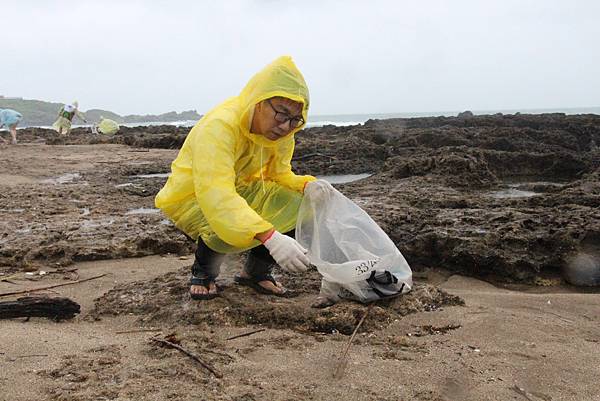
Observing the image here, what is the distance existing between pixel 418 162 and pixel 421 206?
2032 millimetres

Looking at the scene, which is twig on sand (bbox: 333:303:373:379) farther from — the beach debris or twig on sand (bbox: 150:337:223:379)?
twig on sand (bbox: 150:337:223:379)

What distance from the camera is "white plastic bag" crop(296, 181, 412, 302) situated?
92.8 inches

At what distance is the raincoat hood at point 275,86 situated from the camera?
2203mm

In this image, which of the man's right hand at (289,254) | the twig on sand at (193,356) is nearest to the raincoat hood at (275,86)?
the man's right hand at (289,254)

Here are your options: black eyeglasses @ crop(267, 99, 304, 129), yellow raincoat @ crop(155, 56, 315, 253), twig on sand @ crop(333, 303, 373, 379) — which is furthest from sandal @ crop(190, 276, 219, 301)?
black eyeglasses @ crop(267, 99, 304, 129)

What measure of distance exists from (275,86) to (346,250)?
84 cm

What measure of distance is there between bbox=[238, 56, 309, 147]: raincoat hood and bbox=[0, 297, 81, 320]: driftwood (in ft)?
3.79

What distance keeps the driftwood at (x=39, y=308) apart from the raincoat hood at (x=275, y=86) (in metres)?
1.16

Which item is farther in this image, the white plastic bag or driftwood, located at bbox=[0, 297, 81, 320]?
the white plastic bag

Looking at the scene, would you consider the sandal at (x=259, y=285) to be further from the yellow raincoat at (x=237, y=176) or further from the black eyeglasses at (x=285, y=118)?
the black eyeglasses at (x=285, y=118)

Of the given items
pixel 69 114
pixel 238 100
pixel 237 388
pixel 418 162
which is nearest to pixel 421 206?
pixel 418 162

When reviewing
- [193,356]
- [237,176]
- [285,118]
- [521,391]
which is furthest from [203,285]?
[521,391]

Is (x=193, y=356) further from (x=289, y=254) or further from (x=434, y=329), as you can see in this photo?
(x=434, y=329)

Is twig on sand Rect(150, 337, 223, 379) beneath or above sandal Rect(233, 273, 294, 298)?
above
